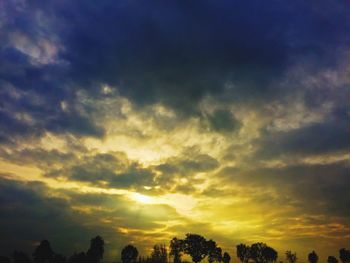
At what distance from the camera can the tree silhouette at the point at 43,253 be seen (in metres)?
189

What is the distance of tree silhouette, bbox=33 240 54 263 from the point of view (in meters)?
189

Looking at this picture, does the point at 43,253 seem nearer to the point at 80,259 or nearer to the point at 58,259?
the point at 58,259

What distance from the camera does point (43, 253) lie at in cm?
18938

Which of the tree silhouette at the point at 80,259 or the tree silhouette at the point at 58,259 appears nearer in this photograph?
the tree silhouette at the point at 80,259

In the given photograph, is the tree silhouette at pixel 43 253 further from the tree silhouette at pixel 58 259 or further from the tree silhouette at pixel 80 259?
the tree silhouette at pixel 80 259

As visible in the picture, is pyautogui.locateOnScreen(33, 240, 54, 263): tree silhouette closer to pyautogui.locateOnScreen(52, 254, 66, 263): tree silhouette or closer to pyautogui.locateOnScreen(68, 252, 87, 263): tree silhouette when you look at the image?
pyautogui.locateOnScreen(52, 254, 66, 263): tree silhouette

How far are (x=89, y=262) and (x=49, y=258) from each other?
25.3m

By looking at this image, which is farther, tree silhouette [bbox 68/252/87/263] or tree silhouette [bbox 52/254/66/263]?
tree silhouette [bbox 52/254/66/263]

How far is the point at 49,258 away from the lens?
627ft

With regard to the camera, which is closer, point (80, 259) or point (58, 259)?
point (80, 259)

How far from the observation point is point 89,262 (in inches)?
7323

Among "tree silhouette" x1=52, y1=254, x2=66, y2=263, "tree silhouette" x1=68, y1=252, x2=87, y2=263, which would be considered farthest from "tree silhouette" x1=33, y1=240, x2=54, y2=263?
"tree silhouette" x1=68, y1=252, x2=87, y2=263

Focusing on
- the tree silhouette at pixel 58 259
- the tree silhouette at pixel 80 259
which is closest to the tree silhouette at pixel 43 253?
the tree silhouette at pixel 58 259

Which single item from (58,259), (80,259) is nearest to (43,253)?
(58,259)
